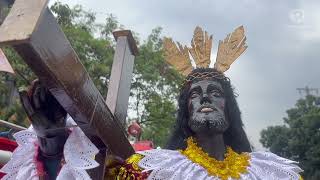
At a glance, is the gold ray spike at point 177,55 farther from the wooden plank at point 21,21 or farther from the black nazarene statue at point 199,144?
the wooden plank at point 21,21

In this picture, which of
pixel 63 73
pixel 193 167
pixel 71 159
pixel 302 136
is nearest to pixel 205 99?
pixel 193 167

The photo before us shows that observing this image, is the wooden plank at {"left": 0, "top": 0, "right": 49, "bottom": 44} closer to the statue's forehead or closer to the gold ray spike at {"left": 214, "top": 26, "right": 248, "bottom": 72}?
the statue's forehead

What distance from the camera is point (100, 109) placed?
2.30 metres

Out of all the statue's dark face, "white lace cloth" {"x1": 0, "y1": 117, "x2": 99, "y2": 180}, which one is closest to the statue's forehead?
the statue's dark face

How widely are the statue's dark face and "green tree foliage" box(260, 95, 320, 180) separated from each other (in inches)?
769

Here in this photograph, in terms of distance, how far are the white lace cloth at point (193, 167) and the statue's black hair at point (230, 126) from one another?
0.42 feet

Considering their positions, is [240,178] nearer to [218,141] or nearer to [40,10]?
[218,141]

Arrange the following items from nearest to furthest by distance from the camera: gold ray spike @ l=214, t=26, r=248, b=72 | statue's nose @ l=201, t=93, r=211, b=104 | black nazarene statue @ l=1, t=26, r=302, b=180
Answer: black nazarene statue @ l=1, t=26, r=302, b=180, statue's nose @ l=201, t=93, r=211, b=104, gold ray spike @ l=214, t=26, r=248, b=72

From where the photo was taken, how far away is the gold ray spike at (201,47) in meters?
3.19

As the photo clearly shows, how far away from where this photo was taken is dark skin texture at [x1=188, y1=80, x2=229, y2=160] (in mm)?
2834

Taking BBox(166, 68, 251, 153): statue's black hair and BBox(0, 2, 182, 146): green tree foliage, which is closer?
BBox(166, 68, 251, 153): statue's black hair

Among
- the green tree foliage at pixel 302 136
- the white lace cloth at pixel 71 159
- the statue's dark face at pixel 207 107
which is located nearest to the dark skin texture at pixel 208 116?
the statue's dark face at pixel 207 107

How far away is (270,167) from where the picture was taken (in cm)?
302

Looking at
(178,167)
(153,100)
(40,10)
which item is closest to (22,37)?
(40,10)
